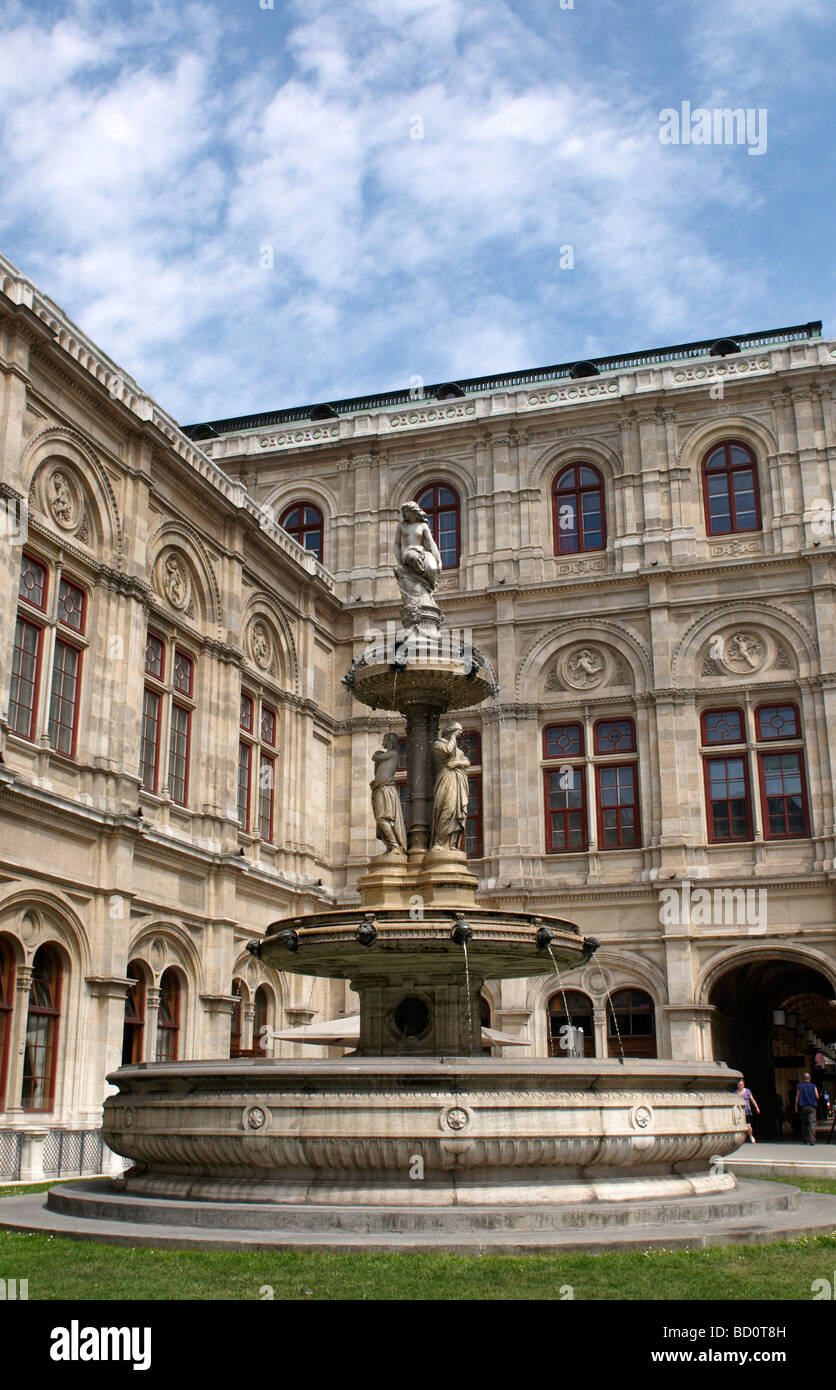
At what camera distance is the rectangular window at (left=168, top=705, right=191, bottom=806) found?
1024 inches

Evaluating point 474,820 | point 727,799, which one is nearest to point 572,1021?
point 474,820

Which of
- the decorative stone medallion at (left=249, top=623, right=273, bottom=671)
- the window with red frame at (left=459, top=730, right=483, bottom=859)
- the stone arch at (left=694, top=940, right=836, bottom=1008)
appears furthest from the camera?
the window with red frame at (left=459, top=730, right=483, bottom=859)

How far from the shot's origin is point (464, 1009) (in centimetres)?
1389

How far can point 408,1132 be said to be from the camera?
946cm

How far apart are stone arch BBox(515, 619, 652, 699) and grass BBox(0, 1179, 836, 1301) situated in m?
23.9

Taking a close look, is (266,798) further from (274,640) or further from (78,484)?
(78,484)

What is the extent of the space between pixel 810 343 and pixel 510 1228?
92.8ft

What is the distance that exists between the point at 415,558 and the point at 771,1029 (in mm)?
26507

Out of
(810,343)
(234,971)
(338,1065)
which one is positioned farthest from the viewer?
(810,343)

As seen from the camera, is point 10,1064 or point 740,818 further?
point 740,818

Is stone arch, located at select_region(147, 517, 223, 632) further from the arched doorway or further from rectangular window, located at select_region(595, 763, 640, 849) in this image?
the arched doorway

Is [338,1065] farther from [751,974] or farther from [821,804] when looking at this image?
[751,974]
